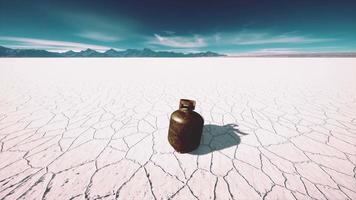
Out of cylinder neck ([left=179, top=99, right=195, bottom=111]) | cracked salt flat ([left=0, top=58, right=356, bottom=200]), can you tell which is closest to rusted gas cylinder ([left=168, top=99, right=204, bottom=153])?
cylinder neck ([left=179, top=99, right=195, bottom=111])

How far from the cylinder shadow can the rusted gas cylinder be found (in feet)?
1.14

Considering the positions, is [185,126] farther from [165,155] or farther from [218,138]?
[218,138]

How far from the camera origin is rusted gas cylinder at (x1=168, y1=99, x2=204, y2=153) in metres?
2.15

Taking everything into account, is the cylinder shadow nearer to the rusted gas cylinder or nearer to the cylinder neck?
the rusted gas cylinder

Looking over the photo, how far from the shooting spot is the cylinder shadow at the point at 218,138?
2.66 meters

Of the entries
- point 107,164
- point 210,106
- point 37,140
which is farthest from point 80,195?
point 210,106

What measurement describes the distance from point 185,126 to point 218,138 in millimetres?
1164

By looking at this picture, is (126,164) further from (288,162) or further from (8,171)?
(288,162)

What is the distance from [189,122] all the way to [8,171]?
8.96 feet

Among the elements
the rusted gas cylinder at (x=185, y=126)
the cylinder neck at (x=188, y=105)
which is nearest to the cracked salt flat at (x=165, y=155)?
the rusted gas cylinder at (x=185, y=126)

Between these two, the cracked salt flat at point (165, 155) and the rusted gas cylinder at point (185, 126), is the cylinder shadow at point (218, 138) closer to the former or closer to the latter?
the cracked salt flat at point (165, 155)

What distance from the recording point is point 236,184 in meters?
1.99

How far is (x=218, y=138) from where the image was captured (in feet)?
9.78

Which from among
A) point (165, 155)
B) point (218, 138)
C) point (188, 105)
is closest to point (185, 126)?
point (188, 105)
